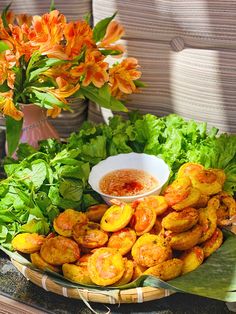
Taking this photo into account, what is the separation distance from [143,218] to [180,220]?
89 mm

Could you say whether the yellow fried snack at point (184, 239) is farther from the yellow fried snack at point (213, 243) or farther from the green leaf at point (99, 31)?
the green leaf at point (99, 31)

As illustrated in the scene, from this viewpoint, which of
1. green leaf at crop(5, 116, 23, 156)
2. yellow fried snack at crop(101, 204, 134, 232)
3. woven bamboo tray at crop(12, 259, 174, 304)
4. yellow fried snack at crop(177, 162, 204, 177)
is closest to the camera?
woven bamboo tray at crop(12, 259, 174, 304)

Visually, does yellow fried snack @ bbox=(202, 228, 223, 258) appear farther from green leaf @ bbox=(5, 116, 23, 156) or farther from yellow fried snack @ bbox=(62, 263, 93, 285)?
green leaf @ bbox=(5, 116, 23, 156)

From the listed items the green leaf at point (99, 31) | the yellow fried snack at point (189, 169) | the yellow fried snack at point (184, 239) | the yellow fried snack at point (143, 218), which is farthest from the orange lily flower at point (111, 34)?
the yellow fried snack at point (184, 239)

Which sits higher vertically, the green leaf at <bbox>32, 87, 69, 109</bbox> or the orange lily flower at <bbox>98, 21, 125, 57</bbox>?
the orange lily flower at <bbox>98, 21, 125, 57</bbox>

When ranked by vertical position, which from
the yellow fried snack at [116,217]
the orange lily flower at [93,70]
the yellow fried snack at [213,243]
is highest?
the orange lily flower at [93,70]

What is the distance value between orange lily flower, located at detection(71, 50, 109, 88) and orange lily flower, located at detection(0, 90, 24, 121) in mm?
178

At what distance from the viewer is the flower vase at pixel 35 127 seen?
1541mm

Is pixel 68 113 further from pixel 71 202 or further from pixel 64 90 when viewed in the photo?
pixel 71 202

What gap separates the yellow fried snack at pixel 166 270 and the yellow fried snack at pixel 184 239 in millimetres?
47

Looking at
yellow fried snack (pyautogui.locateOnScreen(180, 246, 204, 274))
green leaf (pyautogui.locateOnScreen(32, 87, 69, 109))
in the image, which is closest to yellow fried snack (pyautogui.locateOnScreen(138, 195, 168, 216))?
yellow fried snack (pyautogui.locateOnScreen(180, 246, 204, 274))

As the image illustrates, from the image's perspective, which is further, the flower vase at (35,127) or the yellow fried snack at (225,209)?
the flower vase at (35,127)

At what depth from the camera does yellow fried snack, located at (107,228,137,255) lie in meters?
1.17

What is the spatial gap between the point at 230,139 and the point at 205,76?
0.78 ft
